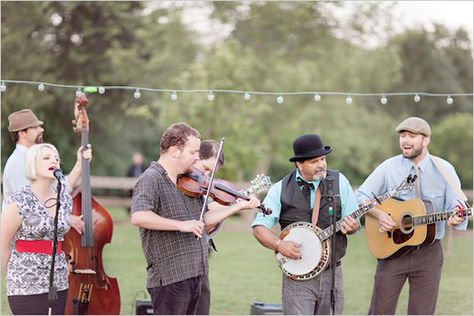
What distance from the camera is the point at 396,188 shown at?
678 centimetres

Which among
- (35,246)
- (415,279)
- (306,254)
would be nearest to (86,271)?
(35,246)

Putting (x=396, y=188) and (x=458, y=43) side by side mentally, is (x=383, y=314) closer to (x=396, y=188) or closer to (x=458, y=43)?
(x=396, y=188)

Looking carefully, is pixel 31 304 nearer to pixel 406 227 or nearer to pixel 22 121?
pixel 22 121

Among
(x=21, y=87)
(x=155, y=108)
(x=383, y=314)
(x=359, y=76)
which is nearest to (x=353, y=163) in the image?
(x=359, y=76)

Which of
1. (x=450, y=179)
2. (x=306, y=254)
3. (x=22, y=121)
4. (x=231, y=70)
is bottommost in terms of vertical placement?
(x=306, y=254)

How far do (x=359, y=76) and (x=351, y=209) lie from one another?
66.2 ft

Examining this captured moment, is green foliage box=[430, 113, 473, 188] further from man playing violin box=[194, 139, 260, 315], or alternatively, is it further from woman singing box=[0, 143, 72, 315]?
woman singing box=[0, 143, 72, 315]

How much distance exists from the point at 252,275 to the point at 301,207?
6.29 m

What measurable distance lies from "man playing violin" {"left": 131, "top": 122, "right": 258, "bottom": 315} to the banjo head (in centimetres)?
61

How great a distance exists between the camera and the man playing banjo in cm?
632

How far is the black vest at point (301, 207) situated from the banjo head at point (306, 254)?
2.6 inches

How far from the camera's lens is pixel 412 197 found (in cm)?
711

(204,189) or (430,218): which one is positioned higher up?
(204,189)

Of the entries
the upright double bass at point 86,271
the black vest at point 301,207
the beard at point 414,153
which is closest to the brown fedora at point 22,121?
the upright double bass at point 86,271
